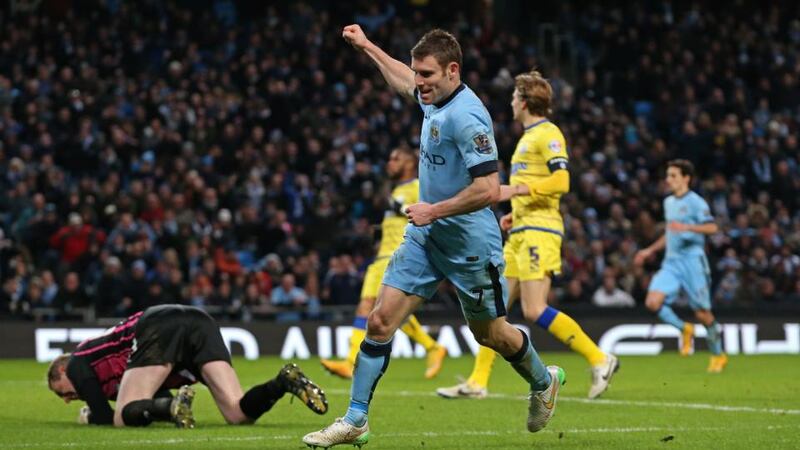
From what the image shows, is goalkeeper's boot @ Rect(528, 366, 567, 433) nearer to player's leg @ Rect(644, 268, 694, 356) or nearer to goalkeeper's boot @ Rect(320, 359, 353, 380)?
goalkeeper's boot @ Rect(320, 359, 353, 380)

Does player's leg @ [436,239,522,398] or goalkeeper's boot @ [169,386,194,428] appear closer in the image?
goalkeeper's boot @ [169,386,194,428]

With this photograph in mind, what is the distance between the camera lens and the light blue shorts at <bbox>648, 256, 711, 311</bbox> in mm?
16625

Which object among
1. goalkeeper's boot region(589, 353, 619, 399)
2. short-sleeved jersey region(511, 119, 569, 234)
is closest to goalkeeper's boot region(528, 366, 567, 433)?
goalkeeper's boot region(589, 353, 619, 399)

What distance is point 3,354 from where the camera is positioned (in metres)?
19.0

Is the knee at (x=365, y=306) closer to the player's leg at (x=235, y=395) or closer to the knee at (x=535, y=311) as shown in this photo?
the knee at (x=535, y=311)

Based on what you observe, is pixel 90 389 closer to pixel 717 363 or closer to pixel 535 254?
pixel 535 254

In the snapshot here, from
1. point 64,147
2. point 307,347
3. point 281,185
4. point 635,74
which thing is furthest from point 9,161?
point 635,74

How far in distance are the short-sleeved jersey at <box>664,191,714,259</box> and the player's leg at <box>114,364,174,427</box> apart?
8605 mm

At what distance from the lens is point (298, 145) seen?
2502cm

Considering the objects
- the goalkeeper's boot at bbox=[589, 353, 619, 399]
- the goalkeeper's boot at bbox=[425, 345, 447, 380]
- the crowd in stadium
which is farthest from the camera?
the crowd in stadium

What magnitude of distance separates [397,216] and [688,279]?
399cm

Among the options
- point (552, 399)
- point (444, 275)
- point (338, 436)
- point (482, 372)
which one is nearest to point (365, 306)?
point (482, 372)

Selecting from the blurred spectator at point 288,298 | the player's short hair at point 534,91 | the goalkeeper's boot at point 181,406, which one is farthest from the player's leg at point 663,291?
the goalkeeper's boot at point 181,406

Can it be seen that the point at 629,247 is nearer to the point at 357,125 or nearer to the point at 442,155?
the point at 357,125
